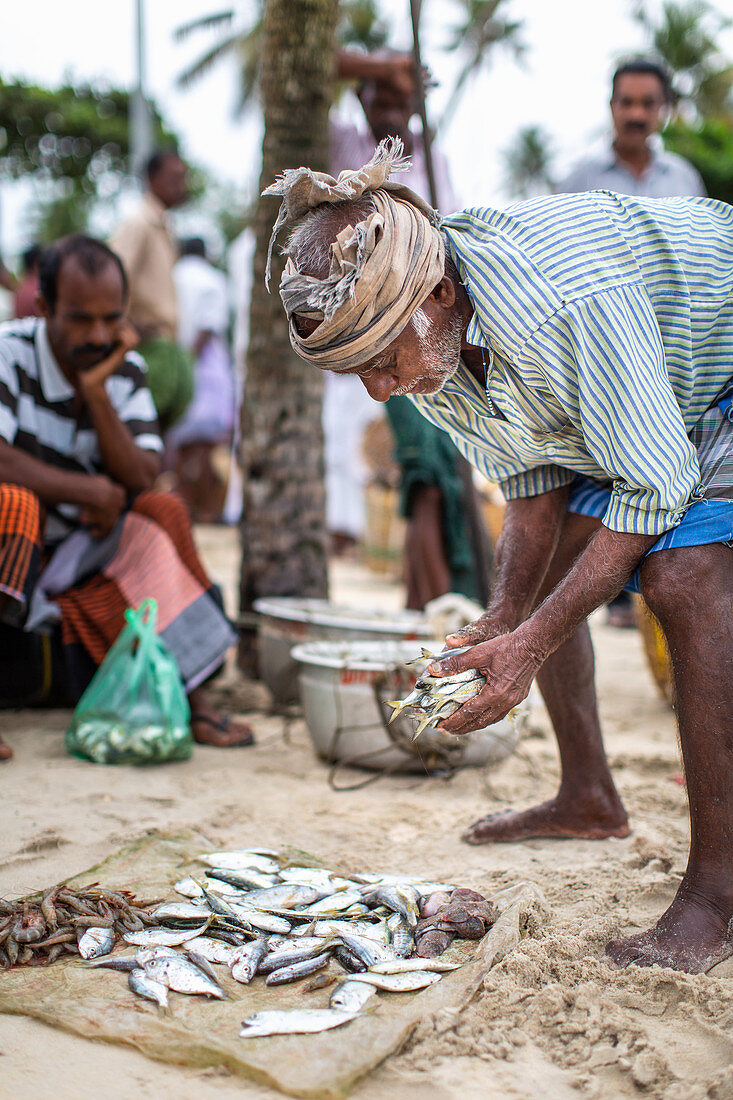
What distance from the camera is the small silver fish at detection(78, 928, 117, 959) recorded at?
172 centimetres

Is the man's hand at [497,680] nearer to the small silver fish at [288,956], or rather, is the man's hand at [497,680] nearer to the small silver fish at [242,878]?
the small silver fish at [288,956]

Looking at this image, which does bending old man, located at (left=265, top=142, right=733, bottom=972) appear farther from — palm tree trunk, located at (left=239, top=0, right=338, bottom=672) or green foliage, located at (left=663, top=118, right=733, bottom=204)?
green foliage, located at (left=663, top=118, right=733, bottom=204)

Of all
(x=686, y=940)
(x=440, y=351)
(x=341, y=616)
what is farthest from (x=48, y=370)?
(x=686, y=940)

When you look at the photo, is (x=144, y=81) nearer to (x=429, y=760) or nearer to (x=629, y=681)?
(x=629, y=681)

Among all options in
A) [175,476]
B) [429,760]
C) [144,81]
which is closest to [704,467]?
[429,760]

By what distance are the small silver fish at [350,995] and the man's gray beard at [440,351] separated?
3.64ft

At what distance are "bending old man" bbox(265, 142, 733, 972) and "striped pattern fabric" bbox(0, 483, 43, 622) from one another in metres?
1.47

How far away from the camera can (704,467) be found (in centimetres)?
183

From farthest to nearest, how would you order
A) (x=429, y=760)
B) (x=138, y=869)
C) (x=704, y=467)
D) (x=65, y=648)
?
(x=65, y=648) → (x=429, y=760) → (x=138, y=869) → (x=704, y=467)

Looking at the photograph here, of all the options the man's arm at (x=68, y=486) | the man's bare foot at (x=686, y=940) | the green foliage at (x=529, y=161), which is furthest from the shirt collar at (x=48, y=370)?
the green foliage at (x=529, y=161)

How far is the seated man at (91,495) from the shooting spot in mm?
3145

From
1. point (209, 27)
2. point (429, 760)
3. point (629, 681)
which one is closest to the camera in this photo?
point (429, 760)

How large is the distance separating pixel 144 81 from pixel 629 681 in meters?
8.78

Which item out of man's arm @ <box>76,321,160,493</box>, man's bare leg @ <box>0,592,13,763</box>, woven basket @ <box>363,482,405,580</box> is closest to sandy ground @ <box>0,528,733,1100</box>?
man's bare leg @ <box>0,592,13,763</box>
